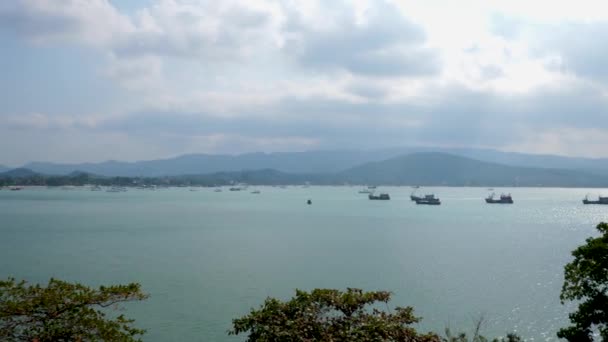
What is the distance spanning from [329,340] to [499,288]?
21.5 meters

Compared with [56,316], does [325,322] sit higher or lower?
lower

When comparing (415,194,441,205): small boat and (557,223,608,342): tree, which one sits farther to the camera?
(415,194,441,205): small boat

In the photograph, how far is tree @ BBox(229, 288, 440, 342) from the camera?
7109 mm

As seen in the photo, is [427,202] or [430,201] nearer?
[430,201]

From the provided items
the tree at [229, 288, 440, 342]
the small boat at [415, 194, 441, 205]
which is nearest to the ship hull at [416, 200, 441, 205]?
the small boat at [415, 194, 441, 205]

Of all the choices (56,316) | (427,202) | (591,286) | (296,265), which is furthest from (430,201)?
(56,316)

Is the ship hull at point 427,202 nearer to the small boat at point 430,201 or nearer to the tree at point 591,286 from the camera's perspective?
the small boat at point 430,201

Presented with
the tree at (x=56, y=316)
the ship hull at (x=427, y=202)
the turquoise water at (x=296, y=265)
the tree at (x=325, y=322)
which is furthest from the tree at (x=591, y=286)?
the ship hull at (x=427, y=202)

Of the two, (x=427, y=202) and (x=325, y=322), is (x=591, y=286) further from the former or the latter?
(x=427, y=202)

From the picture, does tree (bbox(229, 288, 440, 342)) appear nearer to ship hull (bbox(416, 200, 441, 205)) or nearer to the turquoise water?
the turquoise water

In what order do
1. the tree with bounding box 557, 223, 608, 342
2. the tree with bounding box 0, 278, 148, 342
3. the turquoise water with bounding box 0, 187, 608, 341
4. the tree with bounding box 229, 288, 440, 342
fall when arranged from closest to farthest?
1. the tree with bounding box 229, 288, 440, 342
2. the tree with bounding box 0, 278, 148, 342
3. the tree with bounding box 557, 223, 608, 342
4. the turquoise water with bounding box 0, 187, 608, 341

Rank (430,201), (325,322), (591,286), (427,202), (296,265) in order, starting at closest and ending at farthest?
(325,322)
(591,286)
(296,265)
(430,201)
(427,202)

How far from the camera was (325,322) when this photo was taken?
7758mm

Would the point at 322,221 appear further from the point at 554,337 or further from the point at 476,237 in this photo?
the point at 554,337
